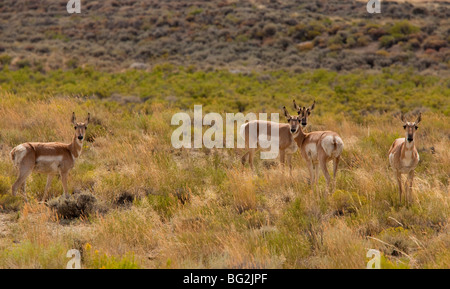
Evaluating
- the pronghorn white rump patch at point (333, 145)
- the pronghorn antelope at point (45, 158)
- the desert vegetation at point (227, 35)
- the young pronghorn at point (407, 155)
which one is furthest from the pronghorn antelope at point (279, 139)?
the desert vegetation at point (227, 35)

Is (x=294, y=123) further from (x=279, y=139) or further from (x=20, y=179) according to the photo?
(x=20, y=179)

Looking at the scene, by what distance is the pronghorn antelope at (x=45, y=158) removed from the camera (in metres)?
7.93

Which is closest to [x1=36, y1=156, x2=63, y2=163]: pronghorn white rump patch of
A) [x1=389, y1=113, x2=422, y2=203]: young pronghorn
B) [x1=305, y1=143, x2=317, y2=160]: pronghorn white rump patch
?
[x1=305, y1=143, x2=317, y2=160]: pronghorn white rump patch

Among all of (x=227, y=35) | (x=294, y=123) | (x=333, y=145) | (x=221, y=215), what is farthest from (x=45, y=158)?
(x=227, y=35)

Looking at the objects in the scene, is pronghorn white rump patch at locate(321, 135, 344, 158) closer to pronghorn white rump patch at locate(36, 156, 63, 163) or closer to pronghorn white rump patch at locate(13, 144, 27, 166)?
pronghorn white rump patch at locate(36, 156, 63, 163)

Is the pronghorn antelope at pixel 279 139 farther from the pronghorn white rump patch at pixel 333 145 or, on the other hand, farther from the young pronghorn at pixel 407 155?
the young pronghorn at pixel 407 155

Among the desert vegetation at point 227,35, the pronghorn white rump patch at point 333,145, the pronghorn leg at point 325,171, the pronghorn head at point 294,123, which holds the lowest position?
the pronghorn leg at point 325,171

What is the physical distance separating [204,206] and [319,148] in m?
2.78

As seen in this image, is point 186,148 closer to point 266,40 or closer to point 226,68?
point 226,68

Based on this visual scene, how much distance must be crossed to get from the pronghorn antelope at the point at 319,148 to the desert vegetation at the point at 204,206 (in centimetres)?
45

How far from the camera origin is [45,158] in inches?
322

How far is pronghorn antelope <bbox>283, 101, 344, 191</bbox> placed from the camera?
8570mm

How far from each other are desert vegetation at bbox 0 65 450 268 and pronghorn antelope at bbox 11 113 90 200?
432 millimetres

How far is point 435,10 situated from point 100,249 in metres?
53.9
